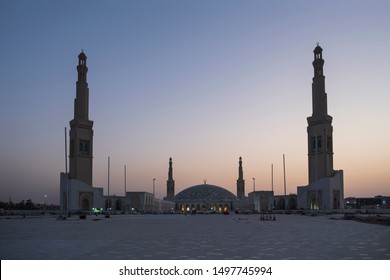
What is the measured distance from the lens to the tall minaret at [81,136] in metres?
99.4

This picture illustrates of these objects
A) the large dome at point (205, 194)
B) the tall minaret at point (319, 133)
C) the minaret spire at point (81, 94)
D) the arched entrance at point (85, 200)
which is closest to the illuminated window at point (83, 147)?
the minaret spire at point (81, 94)

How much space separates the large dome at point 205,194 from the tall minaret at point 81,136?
82.8 m

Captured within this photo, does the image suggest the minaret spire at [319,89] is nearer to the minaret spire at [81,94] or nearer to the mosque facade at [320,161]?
the mosque facade at [320,161]

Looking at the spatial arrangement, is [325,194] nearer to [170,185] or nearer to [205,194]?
[205,194]

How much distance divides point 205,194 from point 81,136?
88.8 meters

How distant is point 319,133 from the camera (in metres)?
100

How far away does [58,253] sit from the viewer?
1828cm

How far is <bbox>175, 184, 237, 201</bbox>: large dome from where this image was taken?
179125mm

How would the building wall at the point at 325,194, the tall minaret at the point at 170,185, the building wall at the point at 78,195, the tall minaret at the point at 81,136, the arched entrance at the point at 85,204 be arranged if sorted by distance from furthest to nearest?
the tall minaret at the point at 170,185, the tall minaret at the point at 81,136, the arched entrance at the point at 85,204, the building wall at the point at 78,195, the building wall at the point at 325,194

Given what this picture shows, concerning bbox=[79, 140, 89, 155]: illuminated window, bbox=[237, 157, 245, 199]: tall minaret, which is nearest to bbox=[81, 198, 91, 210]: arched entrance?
bbox=[79, 140, 89, 155]: illuminated window

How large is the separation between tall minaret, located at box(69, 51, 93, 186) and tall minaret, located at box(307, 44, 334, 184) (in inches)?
1996

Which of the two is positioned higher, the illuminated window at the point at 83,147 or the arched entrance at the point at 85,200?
the illuminated window at the point at 83,147

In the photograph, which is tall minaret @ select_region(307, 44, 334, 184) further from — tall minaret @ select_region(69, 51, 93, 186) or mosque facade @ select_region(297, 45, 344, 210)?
tall minaret @ select_region(69, 51, 93, 186)
